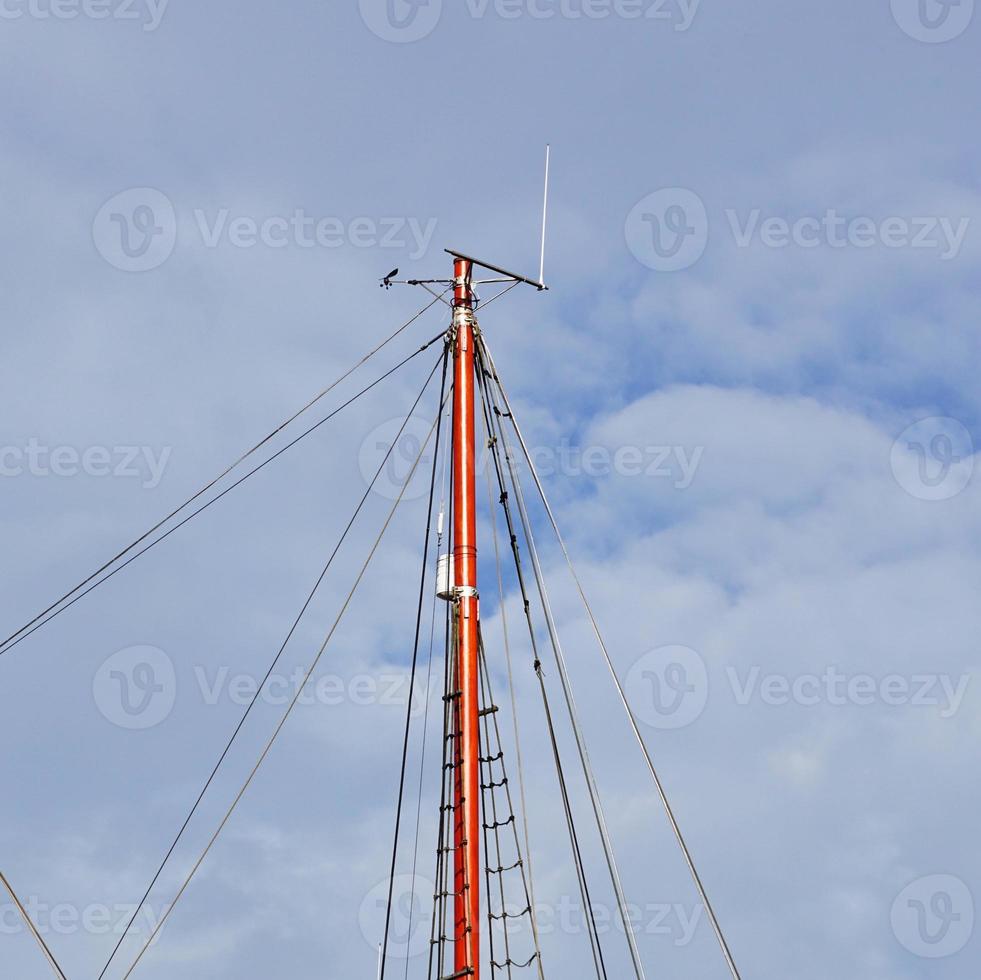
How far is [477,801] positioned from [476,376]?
26.7 feet

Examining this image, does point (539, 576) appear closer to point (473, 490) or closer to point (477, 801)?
point (473, 490)

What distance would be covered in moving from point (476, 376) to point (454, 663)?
18.8 ft

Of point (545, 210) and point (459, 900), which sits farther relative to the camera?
point (545, 210)

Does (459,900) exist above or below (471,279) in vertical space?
below

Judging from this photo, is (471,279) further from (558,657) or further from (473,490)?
(558,657)

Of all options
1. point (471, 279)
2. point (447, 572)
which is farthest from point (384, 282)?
point (447, 572)

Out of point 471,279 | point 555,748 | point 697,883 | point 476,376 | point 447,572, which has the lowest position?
point 697,883

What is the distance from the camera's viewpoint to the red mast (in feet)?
72.3

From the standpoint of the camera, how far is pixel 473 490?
2562 centimetres

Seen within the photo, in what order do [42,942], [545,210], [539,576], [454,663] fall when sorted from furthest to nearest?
[545,210], [539,576], [454,663], [42,942]

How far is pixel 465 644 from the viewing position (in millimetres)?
24203

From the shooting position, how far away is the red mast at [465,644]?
22031mm

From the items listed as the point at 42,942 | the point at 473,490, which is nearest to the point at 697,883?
the point at 473,490

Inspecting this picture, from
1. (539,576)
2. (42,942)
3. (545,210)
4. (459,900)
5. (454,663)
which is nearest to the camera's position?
(42,942)
